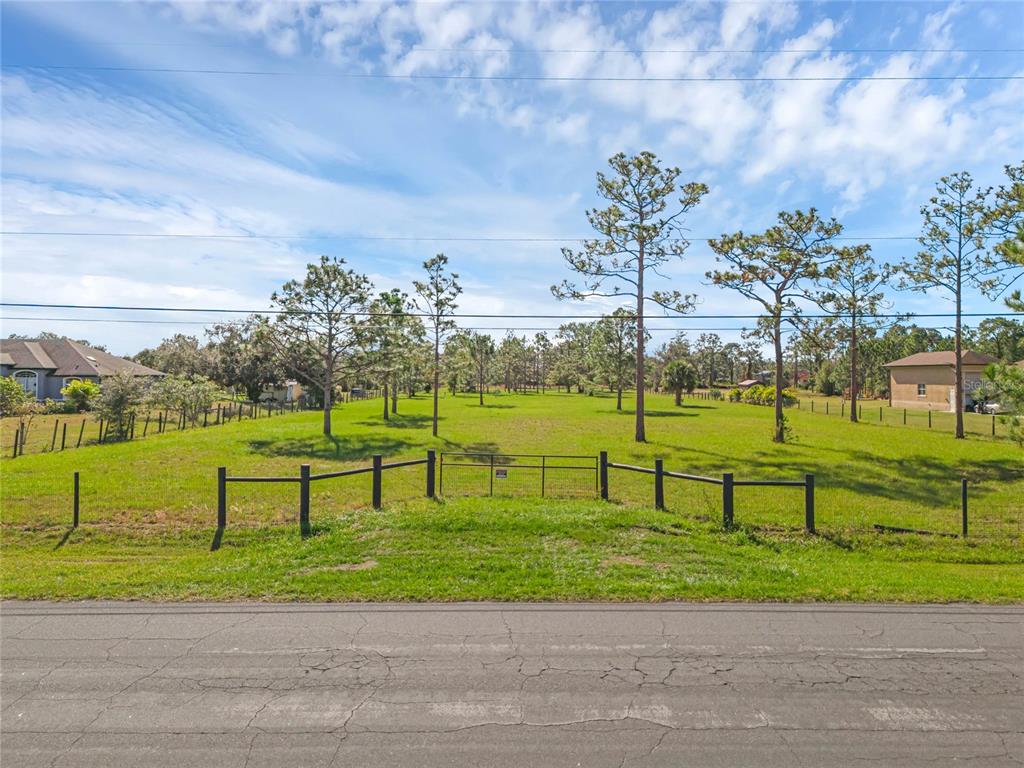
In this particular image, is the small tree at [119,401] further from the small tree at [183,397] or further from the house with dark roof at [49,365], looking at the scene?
the house with dark roof at [49,365]

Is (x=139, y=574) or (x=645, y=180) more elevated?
(x=645, y=180)

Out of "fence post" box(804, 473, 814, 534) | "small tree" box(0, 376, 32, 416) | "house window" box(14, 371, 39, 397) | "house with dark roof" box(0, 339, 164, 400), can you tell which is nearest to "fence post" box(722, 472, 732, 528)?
"fence post" box(804, 473, 814, 534)

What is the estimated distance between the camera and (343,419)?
41938 millimetres

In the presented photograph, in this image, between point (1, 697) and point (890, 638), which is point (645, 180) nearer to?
point (890, 638)

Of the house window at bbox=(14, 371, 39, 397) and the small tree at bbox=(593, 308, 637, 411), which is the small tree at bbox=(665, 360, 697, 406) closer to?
the small tree at bbox=(593, 308, 637, 411)

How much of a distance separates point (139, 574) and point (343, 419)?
113 ft

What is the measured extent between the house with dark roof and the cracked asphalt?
49394mm

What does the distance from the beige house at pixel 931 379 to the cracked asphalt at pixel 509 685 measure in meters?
48.5

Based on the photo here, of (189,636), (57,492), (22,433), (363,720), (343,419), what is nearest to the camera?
(363,720)

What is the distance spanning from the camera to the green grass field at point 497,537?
25.5 feet

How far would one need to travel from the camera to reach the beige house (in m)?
45.7

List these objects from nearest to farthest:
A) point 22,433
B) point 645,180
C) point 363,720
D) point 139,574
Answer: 1. point 363,720
2. point 139,574
3. point 22,433
4. point 645,180

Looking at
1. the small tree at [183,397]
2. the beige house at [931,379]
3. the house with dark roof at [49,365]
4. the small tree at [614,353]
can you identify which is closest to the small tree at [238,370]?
the house with dark roof at [49,365]

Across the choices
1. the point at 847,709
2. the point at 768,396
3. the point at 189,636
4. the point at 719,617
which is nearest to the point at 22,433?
the point at 189,636
